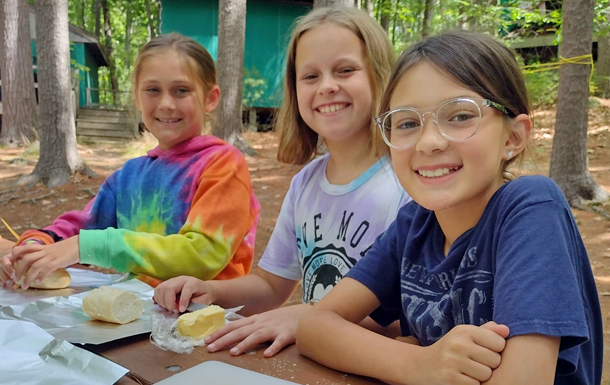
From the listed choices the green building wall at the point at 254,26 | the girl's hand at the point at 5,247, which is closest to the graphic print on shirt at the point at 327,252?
the girl's hand at the point at 5,247

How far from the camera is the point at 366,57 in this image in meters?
1.85

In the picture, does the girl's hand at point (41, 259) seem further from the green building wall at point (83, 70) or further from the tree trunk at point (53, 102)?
the green building wall at point (83, 70)

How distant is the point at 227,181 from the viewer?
1.99m

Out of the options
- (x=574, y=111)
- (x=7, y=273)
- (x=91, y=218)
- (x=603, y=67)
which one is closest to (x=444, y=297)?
(x=7, y=273)

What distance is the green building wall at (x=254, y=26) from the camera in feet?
47.6

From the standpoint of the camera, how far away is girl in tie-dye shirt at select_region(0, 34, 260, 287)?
1.75 metres

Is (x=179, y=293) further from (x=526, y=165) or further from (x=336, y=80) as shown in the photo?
(x=526, y=165)

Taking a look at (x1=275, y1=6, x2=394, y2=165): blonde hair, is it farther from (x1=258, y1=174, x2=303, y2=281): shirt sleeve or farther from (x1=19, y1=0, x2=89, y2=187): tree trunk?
(x1=19, y1=0, x2=89, y2=187): tree trunk

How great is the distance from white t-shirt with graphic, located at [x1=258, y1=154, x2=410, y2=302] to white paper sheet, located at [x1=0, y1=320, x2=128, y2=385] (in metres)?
0.86

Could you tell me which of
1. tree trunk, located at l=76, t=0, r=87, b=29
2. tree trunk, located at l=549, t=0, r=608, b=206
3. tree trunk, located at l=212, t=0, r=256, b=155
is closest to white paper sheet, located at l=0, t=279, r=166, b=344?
tree trunk, located at l=549, t=0, r=608, b=206

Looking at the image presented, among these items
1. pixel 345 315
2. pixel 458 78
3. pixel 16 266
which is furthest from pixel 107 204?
pixel 458 78

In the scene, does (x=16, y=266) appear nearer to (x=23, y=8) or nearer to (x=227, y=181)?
(x=227, y=181)

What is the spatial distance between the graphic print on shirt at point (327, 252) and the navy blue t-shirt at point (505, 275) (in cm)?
35

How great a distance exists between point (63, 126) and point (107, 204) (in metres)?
6.54
